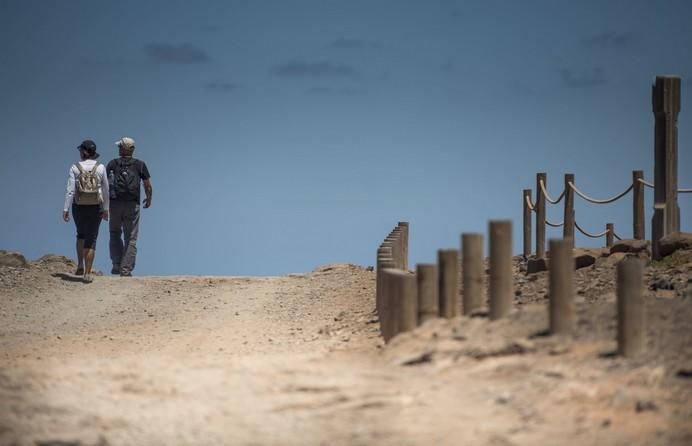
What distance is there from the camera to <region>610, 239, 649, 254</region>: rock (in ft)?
54.5

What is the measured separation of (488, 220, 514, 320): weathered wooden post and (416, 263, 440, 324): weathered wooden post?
27.9 inches

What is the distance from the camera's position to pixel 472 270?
369 inches

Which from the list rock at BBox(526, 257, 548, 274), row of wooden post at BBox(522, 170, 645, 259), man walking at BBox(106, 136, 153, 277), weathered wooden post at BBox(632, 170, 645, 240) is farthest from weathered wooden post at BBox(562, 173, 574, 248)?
man walking at BBox(106, 136, 153, 277)

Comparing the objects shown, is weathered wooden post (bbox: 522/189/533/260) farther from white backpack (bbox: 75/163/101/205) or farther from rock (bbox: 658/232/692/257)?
white backpack (bbox: 75/163/101/205)

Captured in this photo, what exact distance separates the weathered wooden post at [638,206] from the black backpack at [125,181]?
8.45m

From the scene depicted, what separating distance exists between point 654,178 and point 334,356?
26.5ft

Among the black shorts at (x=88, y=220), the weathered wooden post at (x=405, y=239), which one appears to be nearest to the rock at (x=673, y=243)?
the weathered wooden post at (x=405, y=239)

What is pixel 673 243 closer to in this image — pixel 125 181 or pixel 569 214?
pixel 569 214

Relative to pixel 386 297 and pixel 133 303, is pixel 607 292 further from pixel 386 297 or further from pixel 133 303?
pixel 133 303

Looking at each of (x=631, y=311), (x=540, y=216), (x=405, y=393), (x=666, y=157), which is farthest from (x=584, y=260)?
(x=405, y=393)

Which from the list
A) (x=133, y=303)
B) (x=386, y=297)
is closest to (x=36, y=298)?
(x=133, y=303)

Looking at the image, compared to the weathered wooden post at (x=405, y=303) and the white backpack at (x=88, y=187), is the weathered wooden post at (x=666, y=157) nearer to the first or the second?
the weathered wooden post at (x=405, y=303)

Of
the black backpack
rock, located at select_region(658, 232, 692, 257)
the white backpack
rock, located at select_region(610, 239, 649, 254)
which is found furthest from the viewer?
the black backpack

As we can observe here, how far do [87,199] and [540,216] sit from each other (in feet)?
27.9
